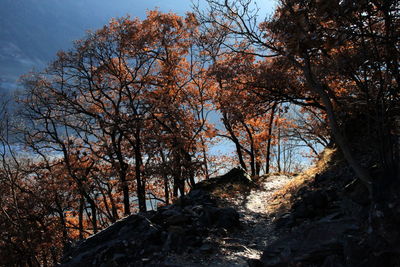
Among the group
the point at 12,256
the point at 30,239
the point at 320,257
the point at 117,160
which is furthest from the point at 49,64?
the point at 320,257

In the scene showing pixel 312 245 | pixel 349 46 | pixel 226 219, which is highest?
pixel 349 46

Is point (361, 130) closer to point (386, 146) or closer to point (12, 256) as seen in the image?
point (386, 146)

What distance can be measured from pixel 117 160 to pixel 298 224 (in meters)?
15.0

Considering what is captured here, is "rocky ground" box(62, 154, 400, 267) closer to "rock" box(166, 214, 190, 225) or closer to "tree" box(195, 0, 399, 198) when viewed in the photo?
"rock" box(166, 214, 190, 225)

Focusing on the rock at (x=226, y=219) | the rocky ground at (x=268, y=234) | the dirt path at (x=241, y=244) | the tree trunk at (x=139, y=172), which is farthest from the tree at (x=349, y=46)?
the tree trunk at (x=139, y=172)

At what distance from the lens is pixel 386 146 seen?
18.9 ft

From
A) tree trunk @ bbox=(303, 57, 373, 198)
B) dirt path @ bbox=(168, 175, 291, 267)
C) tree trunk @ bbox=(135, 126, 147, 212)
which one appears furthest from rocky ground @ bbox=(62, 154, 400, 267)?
tree trunk @ bbox=(135, 126, 147, 212)

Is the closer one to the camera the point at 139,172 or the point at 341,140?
the point at 341,140

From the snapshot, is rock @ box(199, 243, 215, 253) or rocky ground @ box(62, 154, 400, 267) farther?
rock @ box(199, 243, 215, 253)

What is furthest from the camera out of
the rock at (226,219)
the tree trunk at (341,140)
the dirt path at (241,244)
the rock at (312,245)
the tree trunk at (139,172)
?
the tree trunk at (139,172)

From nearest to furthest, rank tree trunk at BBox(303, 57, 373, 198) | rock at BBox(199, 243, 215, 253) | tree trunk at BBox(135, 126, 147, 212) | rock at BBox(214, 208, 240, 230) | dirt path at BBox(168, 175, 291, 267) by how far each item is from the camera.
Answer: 1. tree trunk at BBox(303, 57, 373, 198)
2. dirt path at BBox(168, 175, 291, 267)
3. rock at BBox(199, 243, 215, 253)
4. rock at BBox(214, 208, 240, 230)
5. tree trunk at BBox(135, 126, 147, 212)

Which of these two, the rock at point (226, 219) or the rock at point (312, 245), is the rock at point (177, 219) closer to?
the rock at point (226, 219)

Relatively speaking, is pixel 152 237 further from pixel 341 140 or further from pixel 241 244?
pixel 341 140

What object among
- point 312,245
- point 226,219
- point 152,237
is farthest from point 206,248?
point 312,245
